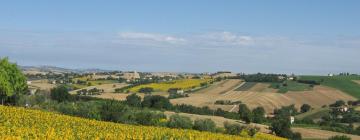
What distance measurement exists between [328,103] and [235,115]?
1377 inches

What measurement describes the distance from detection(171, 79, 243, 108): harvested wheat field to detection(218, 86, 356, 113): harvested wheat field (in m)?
3.28

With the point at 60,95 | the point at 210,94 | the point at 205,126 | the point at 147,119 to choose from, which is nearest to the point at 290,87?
the point at 210,94

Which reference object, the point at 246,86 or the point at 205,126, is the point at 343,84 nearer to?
the point at 246,86

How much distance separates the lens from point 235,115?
107938mm

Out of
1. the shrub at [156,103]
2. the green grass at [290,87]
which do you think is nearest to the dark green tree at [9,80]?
the shrub at [156,103]

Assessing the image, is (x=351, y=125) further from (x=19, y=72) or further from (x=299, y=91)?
(x=19, y=72)

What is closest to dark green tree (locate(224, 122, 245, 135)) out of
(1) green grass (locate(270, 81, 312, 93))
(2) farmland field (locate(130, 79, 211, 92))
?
(1) green grass (locate(270, 81, 312, 93))

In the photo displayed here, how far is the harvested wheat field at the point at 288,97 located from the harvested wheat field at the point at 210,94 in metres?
3.28

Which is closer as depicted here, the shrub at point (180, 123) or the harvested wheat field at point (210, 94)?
the shrub at point (180, 123)

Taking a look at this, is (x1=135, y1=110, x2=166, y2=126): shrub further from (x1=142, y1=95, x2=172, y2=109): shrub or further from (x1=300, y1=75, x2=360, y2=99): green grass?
(x1=300, y1=75, x2=360, y2=99): green grass

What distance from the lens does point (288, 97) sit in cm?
13575

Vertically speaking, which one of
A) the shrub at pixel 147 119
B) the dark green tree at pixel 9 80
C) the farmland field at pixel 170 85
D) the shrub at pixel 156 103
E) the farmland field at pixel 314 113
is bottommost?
the farmland field at pixel 314 113

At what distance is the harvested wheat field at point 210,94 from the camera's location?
12654 cm

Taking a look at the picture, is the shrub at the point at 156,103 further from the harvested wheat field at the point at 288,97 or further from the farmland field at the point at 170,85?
the farmland field at the point at 170,85
